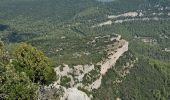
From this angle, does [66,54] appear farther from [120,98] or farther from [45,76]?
[45,76]

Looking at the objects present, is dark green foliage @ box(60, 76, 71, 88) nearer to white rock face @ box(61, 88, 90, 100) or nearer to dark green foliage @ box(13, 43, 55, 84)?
white rock face @ box(61, 88, 90, 100)

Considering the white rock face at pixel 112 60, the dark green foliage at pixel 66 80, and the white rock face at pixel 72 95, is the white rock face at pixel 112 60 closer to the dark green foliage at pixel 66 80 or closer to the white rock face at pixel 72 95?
the dark green foliage at pixel 66 80

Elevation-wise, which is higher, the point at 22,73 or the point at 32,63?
the point at 22,73

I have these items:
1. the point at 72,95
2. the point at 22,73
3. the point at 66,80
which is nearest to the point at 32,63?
the point at 22,73

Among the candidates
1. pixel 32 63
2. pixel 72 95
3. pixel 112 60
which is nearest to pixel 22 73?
pixel 32 63

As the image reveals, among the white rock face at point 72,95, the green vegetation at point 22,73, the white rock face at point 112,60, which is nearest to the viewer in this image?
the green vegetation at point 22,73

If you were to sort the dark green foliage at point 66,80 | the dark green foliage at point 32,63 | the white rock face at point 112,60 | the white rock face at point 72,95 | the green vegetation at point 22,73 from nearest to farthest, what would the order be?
the green vegetation at point 22,73, the dark green foliage at point 32,63, the white rock face at point 72,95, the dark green foliage at point 66,80, the white rock face at point 112,60

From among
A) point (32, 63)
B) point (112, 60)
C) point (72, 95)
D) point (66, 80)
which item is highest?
point (32, 63)

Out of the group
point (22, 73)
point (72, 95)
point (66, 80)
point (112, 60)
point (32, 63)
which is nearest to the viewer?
point (22, 73)

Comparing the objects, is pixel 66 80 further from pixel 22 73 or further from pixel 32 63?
pixel 22 73

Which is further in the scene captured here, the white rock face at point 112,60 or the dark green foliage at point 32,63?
the white rock face at point 112,60

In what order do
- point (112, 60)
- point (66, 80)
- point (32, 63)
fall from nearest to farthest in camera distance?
1. point (32, 63)
2. point (66, 80)
3. point (112, 60)

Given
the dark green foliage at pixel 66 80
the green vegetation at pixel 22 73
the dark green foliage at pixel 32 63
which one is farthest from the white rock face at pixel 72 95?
the dark green foliage at pixel 66 80

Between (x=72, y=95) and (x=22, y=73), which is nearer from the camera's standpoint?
(x=22, y=73)
